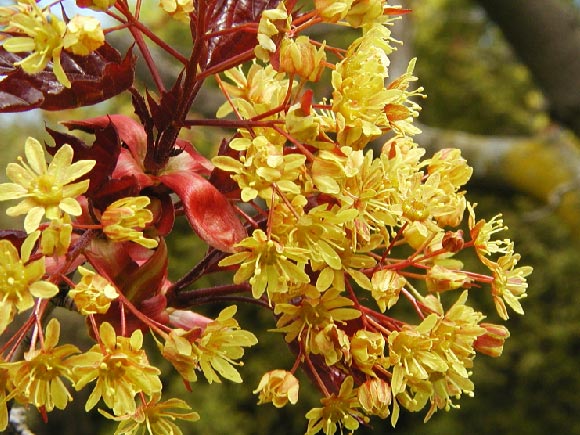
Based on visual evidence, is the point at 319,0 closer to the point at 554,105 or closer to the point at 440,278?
the point at 440,278

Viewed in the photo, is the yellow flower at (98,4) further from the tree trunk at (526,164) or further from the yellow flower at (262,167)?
the tree trunk at (526,164)

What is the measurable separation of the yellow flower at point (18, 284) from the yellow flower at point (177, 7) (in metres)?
0.20

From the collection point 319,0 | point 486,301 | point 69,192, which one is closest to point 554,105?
point 486,301

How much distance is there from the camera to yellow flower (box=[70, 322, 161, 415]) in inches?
20.2

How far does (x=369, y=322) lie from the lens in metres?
0.62

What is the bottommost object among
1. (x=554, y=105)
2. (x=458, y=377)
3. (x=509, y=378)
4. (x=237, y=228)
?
(x=509, y=378)

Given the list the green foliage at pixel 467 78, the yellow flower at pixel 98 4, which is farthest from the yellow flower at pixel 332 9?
the green foliage at pixel 467 78

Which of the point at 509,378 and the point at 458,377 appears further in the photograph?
the point at 509,378

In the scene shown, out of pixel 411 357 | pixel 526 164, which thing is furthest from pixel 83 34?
pixel 526 164

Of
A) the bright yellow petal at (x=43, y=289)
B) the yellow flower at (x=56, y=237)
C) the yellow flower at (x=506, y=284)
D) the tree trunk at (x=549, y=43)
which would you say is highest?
the yellow flower at (x=56, y=237)

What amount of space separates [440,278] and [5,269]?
0.34 metres

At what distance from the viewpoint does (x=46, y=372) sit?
0.52 meters

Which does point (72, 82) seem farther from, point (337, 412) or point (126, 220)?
point (337, 412)

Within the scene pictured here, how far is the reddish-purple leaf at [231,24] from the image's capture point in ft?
1.99
